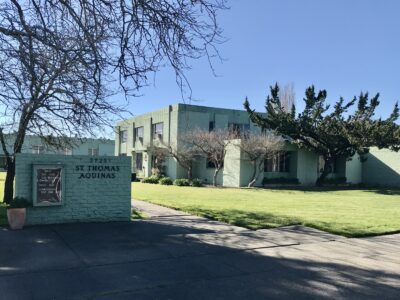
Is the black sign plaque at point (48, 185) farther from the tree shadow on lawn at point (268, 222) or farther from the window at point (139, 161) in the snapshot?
the window at point (139, 161)

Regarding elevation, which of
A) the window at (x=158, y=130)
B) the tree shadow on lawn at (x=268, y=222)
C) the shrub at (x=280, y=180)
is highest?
the window at (x=158, y=130)

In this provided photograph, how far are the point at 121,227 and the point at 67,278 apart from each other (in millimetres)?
4756

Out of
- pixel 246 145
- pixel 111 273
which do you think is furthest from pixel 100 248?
pixel 246 145

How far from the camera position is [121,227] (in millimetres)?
10969

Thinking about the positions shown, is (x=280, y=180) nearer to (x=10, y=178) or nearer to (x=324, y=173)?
(x=324, y=173)

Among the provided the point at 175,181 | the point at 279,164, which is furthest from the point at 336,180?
the point at 175,181

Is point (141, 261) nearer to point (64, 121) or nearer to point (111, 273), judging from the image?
point (111, 273)

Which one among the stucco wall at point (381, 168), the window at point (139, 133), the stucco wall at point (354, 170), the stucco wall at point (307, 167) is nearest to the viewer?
the stucco wall at point (307, 167)

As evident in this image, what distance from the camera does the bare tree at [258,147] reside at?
1249 inches

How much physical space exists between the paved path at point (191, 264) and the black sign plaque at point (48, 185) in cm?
71

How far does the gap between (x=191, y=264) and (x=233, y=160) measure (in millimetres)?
27342

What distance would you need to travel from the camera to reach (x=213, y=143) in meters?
33.7

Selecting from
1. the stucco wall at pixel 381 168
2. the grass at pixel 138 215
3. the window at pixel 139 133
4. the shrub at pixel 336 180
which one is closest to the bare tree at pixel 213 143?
the shrub at pixel 336 180

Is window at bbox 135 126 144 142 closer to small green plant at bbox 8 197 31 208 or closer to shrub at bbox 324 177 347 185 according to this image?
shrub at bbox 324 177 347 185
